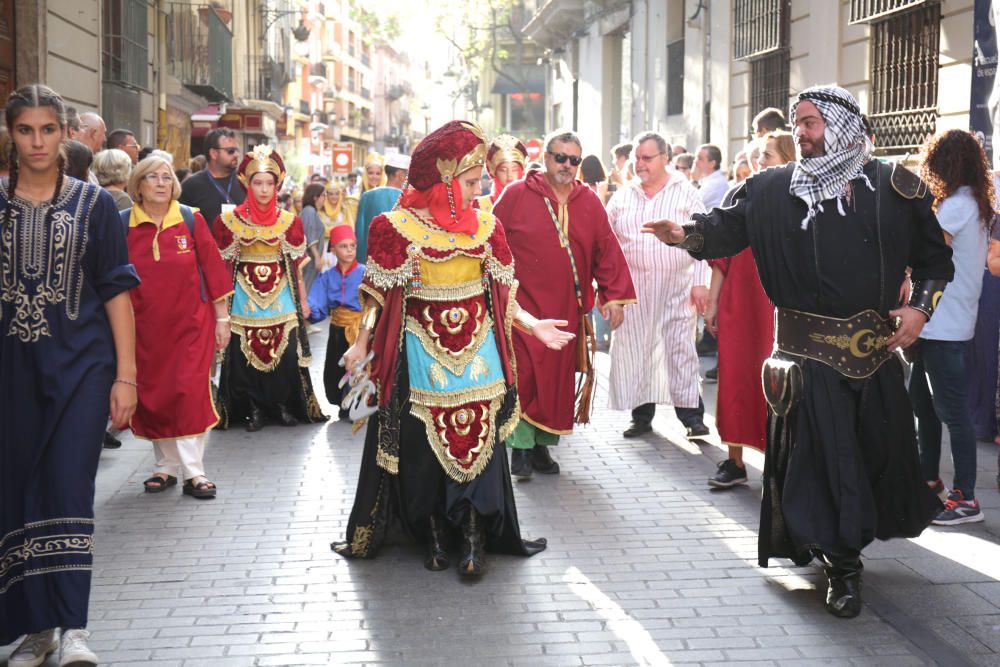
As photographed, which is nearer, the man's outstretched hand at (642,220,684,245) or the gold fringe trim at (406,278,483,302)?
the man's outstretched hand at (642,220,684,245)

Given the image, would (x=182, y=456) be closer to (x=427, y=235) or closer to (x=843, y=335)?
(x=427, y=235)

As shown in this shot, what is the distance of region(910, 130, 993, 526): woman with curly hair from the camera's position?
264 inches

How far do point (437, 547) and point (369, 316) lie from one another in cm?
110

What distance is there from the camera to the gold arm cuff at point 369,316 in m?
5.95

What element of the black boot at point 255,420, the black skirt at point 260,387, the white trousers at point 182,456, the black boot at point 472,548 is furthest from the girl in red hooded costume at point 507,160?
the black boot at point 472,548

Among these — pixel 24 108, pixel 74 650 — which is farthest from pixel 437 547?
pixel 24 108

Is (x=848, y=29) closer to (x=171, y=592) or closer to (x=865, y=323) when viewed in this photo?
(x=865, y=323)

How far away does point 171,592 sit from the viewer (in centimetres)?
567

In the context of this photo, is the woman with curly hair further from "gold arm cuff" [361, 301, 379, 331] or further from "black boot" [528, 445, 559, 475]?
"gold arm cuff" [361, 301, 379, 331]

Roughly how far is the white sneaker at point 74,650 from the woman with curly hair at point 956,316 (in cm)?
416

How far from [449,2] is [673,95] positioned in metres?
27.6

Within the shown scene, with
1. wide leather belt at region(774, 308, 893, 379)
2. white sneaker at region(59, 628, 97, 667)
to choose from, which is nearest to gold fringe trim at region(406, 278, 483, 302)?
wide leather belt at region(774, 308, 893, 379)

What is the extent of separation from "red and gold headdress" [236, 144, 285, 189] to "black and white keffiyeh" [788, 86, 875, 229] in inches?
203

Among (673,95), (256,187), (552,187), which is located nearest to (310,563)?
(552,187)
